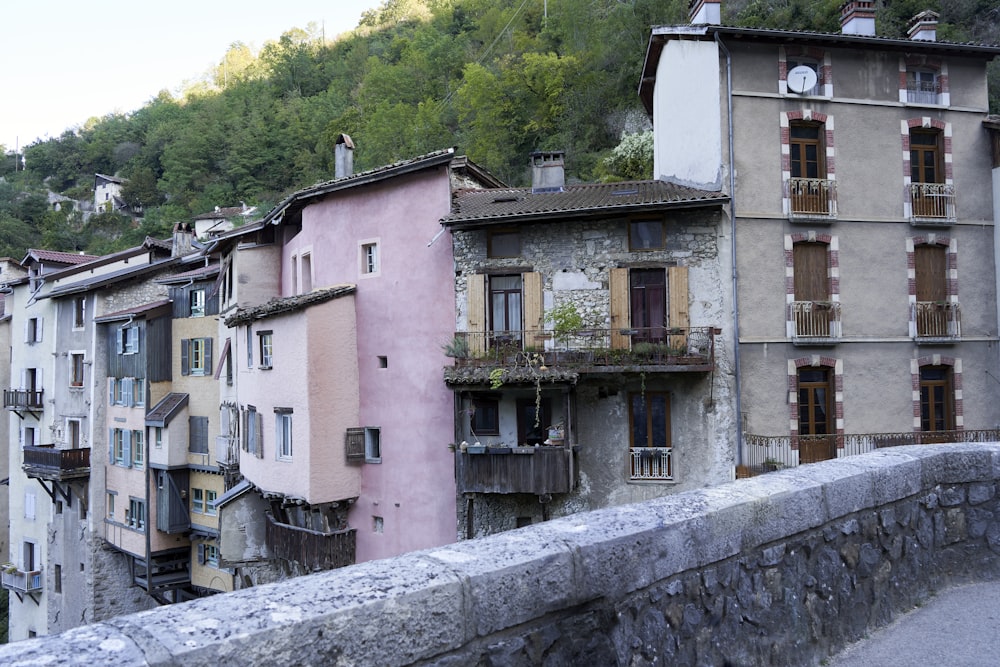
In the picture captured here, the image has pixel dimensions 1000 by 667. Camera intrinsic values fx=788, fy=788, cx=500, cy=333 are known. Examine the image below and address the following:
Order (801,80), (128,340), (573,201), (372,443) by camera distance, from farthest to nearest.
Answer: (128,340) < (372,443) < (573,201) < (801,80)

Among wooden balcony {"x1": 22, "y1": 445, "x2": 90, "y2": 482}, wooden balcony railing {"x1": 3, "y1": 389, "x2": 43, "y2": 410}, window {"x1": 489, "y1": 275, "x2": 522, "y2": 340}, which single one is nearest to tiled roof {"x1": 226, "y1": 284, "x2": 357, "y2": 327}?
window {"x1": 489, "y1": 275, "x2": 522, "y2": 340}

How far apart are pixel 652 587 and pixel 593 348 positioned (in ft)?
49.8

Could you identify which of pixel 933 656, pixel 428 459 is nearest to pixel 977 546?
pixel 933 656

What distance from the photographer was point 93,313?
32.9 metres

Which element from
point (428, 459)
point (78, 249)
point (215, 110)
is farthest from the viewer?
point (215, 110)

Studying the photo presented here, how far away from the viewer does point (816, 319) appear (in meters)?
19.4

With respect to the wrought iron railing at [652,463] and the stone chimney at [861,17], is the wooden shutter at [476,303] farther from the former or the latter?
the stone chimney at [861,17]

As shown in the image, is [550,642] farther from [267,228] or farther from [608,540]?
[267,228]

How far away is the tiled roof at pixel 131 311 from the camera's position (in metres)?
30.5

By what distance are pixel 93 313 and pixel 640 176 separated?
23.0 m

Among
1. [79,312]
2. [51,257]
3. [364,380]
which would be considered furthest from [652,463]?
[51,257]

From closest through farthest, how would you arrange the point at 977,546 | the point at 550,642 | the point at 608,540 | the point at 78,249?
1. the point at 550,642
2. the point at 608,540
3. the point at 977,546
4. the point at 78,249

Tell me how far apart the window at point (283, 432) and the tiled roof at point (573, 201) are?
731cm

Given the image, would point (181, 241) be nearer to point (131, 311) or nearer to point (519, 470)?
point (131, 311)
